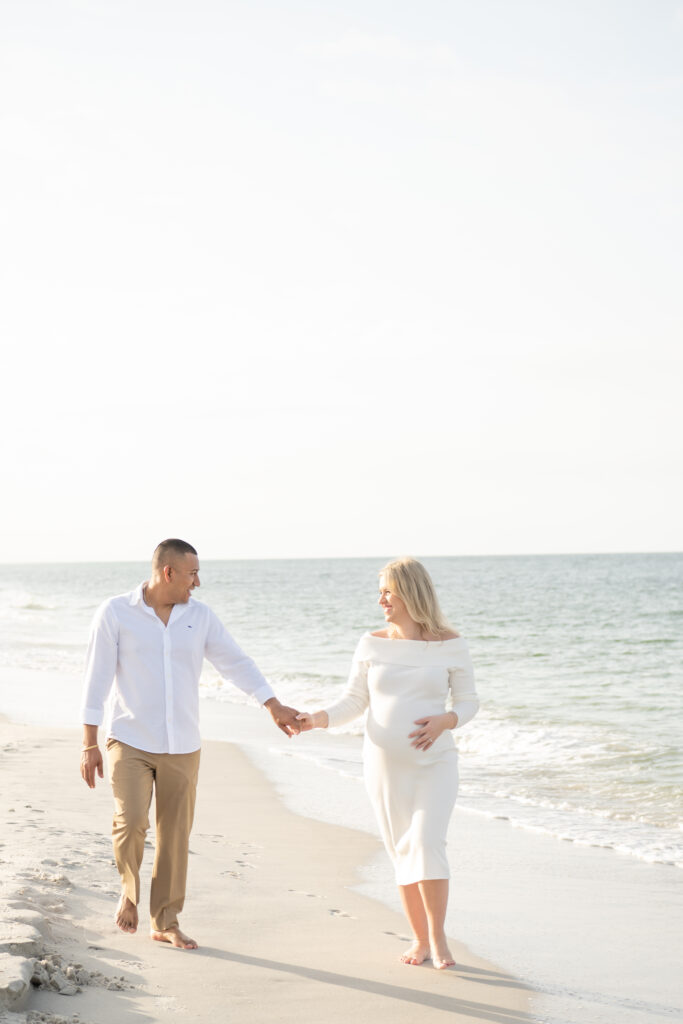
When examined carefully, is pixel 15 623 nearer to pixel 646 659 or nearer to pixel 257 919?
pixel 646 659

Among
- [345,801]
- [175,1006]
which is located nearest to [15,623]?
[345,801]

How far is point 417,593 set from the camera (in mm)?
4754

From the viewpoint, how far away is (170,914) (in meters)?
4.74

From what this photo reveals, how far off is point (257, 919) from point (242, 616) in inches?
1295

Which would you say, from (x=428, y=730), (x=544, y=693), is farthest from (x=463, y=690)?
(x=544, y=693)

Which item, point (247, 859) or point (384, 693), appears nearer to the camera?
point (384, 693)

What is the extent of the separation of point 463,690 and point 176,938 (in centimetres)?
170

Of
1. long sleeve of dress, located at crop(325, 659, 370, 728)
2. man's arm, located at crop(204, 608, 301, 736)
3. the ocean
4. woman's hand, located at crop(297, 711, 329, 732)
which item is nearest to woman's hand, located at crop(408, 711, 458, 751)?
long sleeve of dress, located at crop(325, 659, 370, 728)

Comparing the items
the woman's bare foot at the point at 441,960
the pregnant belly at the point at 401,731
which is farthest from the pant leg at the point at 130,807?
the woman's bare foot at the point at 441,960

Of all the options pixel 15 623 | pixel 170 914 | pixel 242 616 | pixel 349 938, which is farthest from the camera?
pixel 242 616

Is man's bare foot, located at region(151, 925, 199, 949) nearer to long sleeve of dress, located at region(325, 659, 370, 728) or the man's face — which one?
long sleeve of dress, located at region(325, 659, 370, 728)

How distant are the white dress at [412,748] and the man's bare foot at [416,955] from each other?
288 millimetres

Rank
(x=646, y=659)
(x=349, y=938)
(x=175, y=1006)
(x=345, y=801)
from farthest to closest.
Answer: (x=646, y=659)
(x=345, y=801)
(x=349, y=938)
(x=175, y=1006)

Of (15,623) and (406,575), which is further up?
(406,575)
